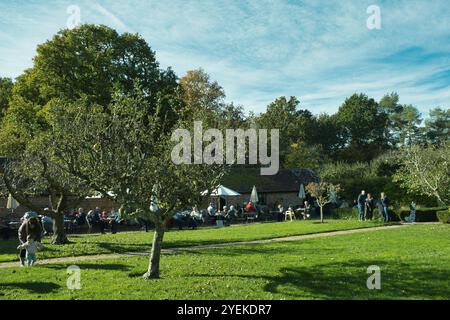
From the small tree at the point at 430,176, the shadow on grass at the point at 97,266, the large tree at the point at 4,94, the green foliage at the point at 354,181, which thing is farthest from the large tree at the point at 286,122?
the shadow on grass at the point at 97,266

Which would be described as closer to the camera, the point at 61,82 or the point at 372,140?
the point at 61,82

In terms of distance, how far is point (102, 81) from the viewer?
38.5 meters

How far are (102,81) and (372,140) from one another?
172ft

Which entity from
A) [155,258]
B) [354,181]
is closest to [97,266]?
[155,258]

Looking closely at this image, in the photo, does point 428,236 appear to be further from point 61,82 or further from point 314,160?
point 314,160

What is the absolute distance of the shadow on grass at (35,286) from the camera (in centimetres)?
1052

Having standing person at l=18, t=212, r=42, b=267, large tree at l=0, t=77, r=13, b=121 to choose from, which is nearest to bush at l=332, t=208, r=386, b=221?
standing person at l=18, t=212, r=42, b=267

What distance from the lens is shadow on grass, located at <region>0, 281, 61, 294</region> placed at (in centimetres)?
1052

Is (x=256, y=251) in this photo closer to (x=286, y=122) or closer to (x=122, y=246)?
(x=122, y=246)

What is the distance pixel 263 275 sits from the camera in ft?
38.3

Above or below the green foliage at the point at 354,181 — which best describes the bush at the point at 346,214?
below

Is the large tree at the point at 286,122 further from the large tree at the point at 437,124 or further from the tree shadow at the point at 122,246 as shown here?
the tree shadow at the point at 122,246
